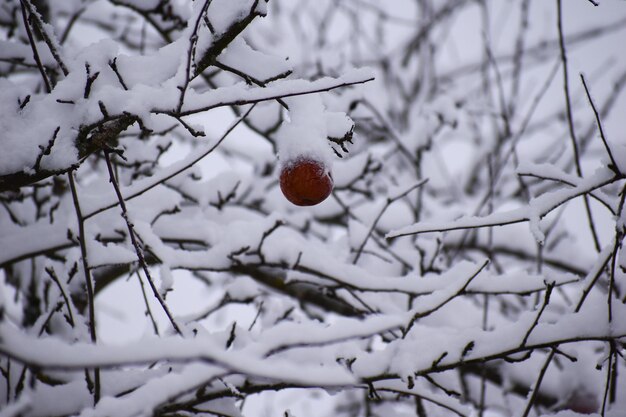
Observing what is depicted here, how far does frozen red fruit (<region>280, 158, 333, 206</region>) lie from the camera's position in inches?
37.8

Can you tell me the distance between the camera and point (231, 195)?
71.5 inches

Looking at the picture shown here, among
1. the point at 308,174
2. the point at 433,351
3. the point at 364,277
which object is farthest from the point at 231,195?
the point at 433,351

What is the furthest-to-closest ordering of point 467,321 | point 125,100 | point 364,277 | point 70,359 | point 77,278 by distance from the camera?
point 467,321 → point 77,278 → point 364,277 → point 125,100 → point 70,359


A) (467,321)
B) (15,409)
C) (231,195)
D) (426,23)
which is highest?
(426,23)

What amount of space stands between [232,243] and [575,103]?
3.21 metres

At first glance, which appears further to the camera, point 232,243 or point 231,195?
point 231,195

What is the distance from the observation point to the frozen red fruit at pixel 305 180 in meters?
0.96

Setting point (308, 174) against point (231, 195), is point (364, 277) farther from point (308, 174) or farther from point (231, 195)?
point (231, 195)

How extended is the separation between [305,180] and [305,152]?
0.23ft

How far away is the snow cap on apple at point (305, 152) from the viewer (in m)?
0.90

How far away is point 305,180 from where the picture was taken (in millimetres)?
977

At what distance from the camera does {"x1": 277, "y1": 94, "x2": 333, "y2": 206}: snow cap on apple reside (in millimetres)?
902

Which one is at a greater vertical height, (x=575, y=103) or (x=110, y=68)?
(x=575, y=103)

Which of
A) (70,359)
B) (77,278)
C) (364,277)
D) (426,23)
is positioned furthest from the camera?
(426,23)
